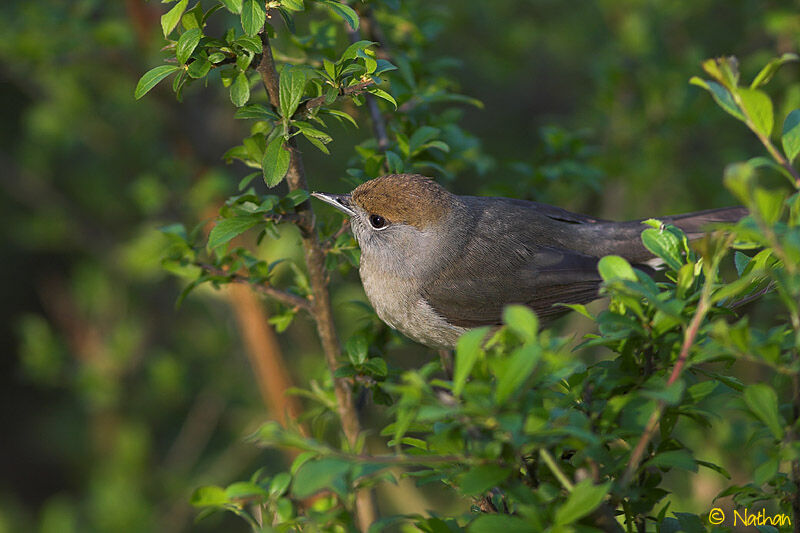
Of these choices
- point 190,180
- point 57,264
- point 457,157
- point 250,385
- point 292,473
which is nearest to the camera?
point 292,473

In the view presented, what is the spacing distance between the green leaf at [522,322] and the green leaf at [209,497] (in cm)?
94

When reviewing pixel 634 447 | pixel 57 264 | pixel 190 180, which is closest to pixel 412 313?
pixel 634 447

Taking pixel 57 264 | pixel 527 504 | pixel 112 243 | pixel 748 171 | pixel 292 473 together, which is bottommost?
pixel 57 264

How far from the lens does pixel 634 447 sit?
1576mm

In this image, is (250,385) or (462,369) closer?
(462,369)

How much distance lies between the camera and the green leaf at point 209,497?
181cm

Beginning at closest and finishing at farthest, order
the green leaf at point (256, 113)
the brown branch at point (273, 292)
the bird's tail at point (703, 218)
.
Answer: the green leaf at point (256, 113) → the brown branch at point (273, 292) → the bird's tail at point (703, 218)

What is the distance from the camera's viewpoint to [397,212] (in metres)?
3.38

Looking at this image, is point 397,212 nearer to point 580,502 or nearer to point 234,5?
point 234,5

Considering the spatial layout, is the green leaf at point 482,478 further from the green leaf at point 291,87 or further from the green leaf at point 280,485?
the green leaf at point 291,87

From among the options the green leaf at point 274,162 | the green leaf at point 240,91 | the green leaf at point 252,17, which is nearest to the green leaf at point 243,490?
the green leaf at point 274,162

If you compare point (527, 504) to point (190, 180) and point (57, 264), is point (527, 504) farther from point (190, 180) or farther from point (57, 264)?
point (57, 264)

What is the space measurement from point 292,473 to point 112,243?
488 centimetres

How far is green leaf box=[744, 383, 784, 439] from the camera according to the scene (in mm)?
1385
